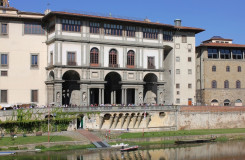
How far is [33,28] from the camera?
→ 2628 inches

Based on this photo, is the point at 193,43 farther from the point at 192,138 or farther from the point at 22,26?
the point at 22,26

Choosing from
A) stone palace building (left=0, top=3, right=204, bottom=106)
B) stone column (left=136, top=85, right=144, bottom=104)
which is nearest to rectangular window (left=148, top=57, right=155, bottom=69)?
stone palace building (left=0, top=3, right=204, bottom=106)

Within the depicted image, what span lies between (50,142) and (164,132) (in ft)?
66.7

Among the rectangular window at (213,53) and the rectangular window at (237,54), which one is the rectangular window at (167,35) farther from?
the rectangular window at (237,54)

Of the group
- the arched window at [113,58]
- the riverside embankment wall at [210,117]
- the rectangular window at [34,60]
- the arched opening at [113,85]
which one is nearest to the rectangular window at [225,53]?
the riverside embankment wall at [210,117]

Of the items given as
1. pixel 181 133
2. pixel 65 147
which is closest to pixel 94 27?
pixel 181 133

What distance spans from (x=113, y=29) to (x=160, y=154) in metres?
26.4

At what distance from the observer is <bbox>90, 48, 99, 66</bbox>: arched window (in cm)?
6588

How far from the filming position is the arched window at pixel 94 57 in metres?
65.9

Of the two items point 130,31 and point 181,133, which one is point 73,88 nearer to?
point 130,31

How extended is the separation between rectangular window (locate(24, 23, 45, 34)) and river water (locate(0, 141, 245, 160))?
25629mm

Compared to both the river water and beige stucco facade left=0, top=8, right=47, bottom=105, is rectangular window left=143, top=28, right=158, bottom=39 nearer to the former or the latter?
beige stucco facade left=0, top=8, right=47, bottom=105

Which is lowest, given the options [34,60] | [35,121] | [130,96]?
[35,121]

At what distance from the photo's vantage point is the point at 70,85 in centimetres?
6788
